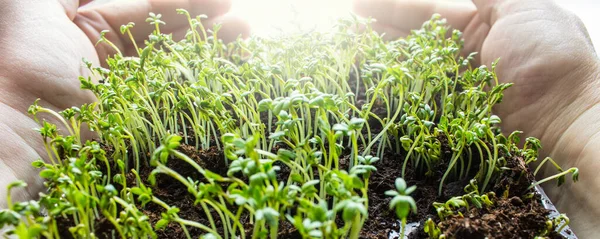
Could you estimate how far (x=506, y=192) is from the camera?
114cm

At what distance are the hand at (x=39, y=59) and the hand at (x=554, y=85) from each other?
4.43 feet

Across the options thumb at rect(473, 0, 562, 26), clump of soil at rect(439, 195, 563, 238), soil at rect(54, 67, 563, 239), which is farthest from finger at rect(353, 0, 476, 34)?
clump of soil at rect(439, 195, 563, 238)

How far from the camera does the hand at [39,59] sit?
1.31m

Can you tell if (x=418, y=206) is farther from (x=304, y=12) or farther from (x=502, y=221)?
(x=304, y=12)

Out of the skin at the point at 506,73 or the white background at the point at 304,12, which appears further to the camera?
the white background at the point at 304,12

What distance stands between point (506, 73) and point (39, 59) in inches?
58.1

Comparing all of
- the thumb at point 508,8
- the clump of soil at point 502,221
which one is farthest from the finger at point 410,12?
the clump of soil at point 502,221

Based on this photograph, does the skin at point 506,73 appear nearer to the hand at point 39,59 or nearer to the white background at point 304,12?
the hand at point 39,59

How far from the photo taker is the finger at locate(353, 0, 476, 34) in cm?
199

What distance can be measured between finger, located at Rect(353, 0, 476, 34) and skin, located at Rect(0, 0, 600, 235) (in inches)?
3.4

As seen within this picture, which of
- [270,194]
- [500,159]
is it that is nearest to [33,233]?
[270,194]

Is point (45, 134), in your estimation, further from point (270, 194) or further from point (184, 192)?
point (270, 194)

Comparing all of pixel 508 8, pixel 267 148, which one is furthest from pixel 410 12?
pixel 267 148

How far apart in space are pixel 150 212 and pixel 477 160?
2.73 feet
